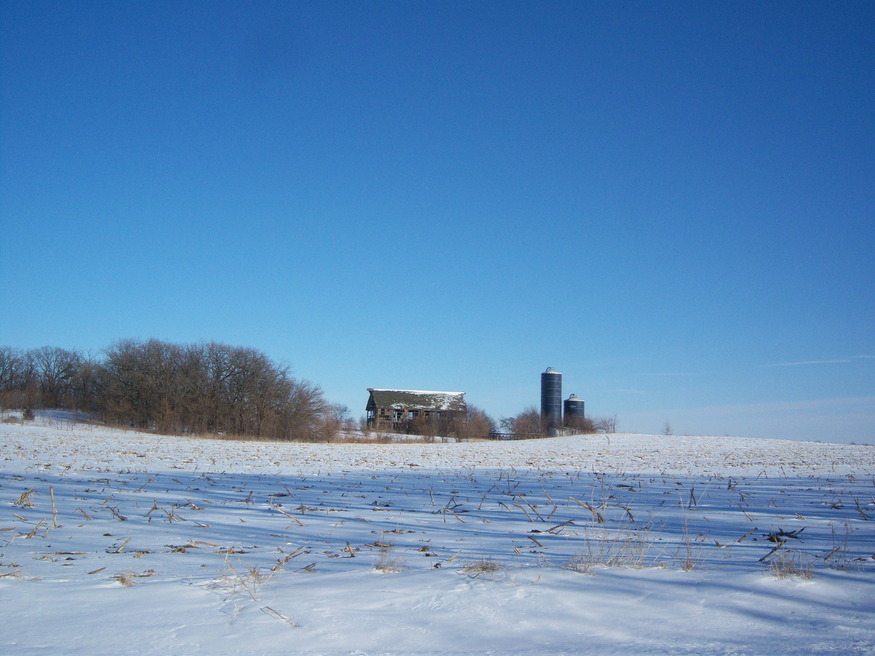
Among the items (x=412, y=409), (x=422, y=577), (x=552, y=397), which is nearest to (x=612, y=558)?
(x=422, y=577)

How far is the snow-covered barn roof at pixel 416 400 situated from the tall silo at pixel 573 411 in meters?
13.5

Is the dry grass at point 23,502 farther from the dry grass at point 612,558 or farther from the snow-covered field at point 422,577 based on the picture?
the dry grass at point 612,558

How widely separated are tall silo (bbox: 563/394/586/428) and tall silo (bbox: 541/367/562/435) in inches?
94.5

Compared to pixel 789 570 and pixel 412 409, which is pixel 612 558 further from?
pixel 412 409

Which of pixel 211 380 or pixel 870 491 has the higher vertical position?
pixel 211 380

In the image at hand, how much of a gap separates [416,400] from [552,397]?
1829cm

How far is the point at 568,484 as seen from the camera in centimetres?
1391

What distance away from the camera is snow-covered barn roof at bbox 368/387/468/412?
78625mm

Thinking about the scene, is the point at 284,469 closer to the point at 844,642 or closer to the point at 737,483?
the point at 737,483

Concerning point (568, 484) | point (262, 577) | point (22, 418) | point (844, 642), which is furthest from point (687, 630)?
point (22, 418)

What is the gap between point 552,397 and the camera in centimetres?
7519

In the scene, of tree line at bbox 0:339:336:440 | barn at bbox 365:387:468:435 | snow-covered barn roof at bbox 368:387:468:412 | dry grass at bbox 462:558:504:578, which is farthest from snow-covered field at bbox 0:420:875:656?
Result: snow-covered barn roof at bbox 368:387:468:412

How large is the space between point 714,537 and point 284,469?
507 inches

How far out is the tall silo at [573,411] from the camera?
253ft
